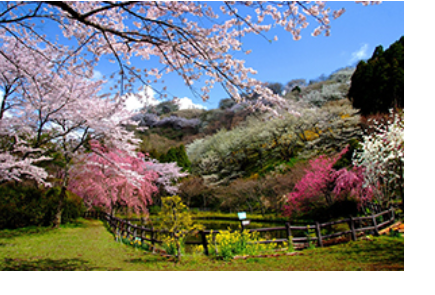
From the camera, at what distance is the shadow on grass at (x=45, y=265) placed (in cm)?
254

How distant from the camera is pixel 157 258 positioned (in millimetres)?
3408

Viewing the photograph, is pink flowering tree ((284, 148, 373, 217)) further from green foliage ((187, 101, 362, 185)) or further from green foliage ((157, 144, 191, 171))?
green foliage ((157, 144, 191, 171))

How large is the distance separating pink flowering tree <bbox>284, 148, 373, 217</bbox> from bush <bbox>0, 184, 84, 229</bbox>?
6102 mm

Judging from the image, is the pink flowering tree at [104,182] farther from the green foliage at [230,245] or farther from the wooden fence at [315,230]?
the green foliage at [230,245]

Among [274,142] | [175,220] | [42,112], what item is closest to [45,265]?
[175,220]

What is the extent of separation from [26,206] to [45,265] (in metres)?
3.11

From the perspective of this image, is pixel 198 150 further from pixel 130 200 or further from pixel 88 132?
pixel 88 132

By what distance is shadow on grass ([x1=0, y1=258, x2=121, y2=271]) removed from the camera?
8.34 ft

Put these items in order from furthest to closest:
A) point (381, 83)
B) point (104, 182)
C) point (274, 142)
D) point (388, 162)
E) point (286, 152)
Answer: point (274, 142) < point (286, 152) < point (381, 83) < point (104, 182) < point (388, 162)

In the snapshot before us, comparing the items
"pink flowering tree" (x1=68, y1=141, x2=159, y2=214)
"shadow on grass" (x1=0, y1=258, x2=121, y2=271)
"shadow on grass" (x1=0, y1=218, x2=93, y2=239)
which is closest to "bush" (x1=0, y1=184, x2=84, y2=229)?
"shadow on grass" (x1=0, y1=218, x2=93, y2=239)

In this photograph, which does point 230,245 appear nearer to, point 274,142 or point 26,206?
point 26,206

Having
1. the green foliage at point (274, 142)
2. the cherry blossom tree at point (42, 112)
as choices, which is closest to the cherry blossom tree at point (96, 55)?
the cherry blossom tree at point (42, 112)
